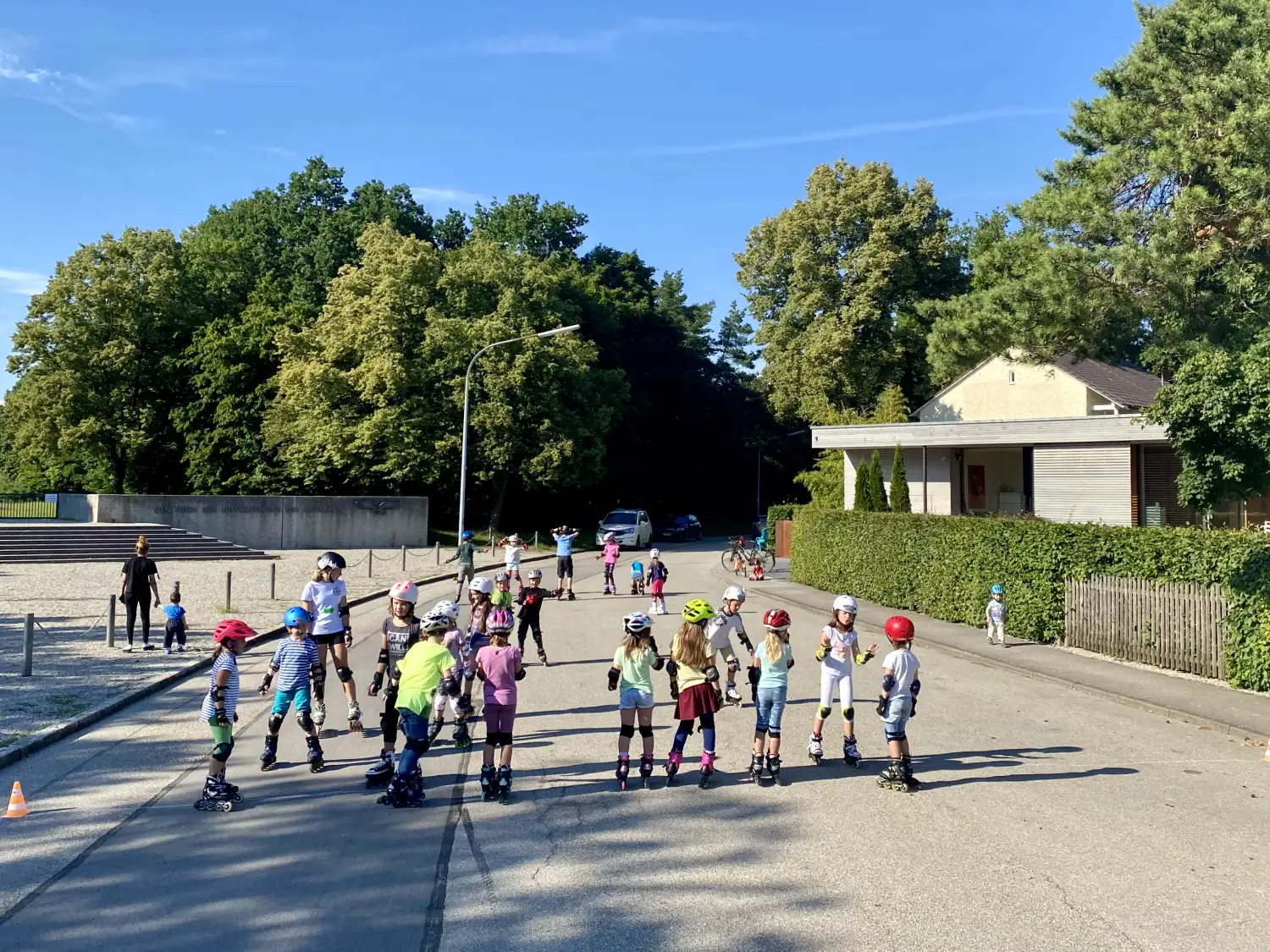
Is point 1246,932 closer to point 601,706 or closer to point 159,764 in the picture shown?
point 601,706

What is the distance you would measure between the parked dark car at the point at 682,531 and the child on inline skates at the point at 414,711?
48.9 m

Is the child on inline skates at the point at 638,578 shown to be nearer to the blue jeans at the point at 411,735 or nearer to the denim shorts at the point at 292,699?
the denim shorts at the point at 292,699

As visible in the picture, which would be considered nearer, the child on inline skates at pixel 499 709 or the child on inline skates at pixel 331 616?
the child on inline skates at pixel 499 709

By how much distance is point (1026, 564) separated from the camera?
17.1 meters

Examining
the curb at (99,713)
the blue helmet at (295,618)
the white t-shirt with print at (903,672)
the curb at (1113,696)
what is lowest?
the curb at (1113,696)

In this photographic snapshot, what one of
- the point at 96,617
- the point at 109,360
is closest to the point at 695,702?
the point at 96,617

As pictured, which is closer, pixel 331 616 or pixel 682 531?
pixel 331 616

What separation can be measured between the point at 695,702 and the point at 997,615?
9.71 m

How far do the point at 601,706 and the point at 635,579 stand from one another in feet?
43.3

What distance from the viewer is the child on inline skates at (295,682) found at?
28.3ft

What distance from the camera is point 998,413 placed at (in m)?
35.6

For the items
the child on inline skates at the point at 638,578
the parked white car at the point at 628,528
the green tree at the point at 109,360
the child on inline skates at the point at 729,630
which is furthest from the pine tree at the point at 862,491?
the green tree at the point at 109,360

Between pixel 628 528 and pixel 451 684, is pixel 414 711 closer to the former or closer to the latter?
pixel 451 684

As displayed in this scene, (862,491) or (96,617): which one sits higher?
(862,491)
